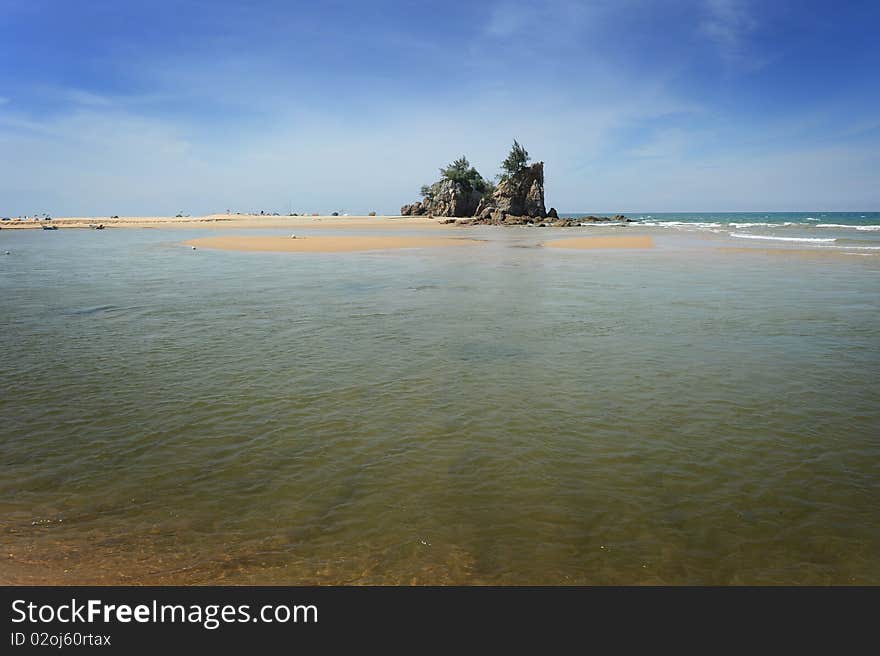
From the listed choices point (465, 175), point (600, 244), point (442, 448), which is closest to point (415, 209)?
point (465, 175)

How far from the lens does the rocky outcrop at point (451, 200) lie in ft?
403

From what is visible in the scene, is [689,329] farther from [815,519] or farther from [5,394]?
[5,394]

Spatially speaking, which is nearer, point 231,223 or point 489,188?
point 231,223

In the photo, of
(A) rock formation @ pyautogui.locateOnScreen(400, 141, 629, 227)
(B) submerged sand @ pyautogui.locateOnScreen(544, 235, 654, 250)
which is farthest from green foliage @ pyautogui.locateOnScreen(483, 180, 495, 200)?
(B) submerged sand @ pyautogui.locateOnScreen(544, 235, 654, 250)

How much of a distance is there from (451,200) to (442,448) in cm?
12080

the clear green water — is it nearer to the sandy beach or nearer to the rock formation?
the sandy beach

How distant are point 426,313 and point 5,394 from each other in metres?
9.07

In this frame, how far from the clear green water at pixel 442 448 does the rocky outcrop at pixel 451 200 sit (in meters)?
112

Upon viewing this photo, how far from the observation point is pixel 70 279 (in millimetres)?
23203

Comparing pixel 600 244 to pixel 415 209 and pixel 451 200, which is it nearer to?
pixel 451 200

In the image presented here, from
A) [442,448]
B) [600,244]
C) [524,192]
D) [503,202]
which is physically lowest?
[442,448]

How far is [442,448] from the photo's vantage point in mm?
6199
